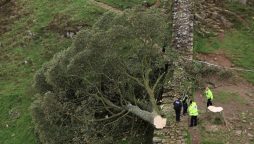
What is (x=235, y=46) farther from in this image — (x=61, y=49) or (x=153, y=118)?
(x=61, y=49)

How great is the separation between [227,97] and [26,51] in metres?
20.8

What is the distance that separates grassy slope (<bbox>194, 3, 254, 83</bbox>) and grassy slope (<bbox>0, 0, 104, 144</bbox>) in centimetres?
1199

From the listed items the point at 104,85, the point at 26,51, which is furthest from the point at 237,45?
the point at 26,51

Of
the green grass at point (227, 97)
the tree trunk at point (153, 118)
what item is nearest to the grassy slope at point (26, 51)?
the tree trunk at point (153, 118)

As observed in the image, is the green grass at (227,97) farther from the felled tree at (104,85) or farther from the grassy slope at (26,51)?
the grassy slope at (26,51)

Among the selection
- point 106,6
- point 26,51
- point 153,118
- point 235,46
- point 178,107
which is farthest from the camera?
point 106,6

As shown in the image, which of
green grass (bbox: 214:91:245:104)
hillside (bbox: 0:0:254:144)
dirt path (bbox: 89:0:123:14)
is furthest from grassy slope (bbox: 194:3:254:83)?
dirt path (bbox: 89:0:123:14)

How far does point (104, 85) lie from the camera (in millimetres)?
30719

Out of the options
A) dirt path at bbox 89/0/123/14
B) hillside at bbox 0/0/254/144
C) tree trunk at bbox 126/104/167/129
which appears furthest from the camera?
dirt path at bbox 89/0/123/14

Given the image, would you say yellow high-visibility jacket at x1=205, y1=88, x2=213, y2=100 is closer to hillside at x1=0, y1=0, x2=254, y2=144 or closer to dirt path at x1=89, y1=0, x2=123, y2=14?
hillside at x1=0, y1=0, x2=254, y2=144

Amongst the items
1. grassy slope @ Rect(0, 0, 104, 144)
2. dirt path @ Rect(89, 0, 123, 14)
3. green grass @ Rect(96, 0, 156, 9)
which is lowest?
grassy slope @ Rect(0, 0, 104, 144)

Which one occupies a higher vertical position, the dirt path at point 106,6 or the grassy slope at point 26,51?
the dirt path at point 106,6

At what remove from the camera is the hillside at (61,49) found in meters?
32.2

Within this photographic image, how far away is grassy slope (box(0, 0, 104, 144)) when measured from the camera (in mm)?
38656
